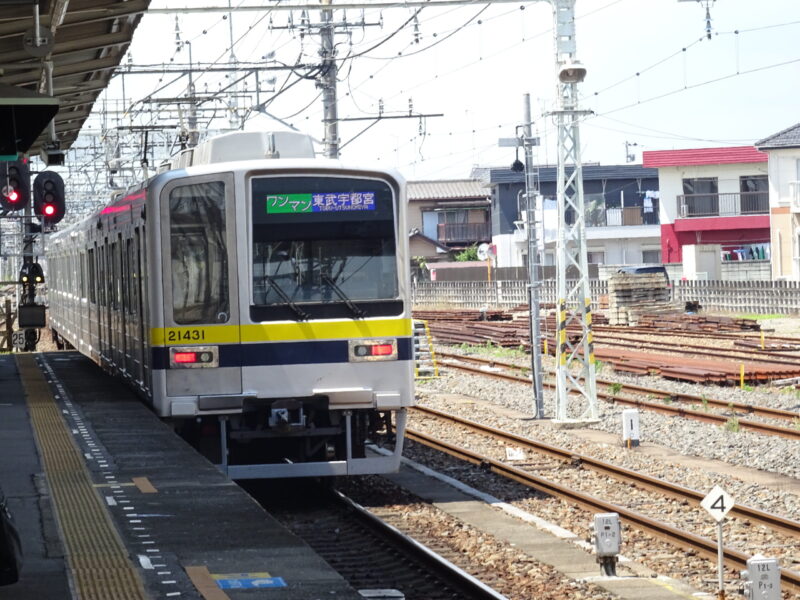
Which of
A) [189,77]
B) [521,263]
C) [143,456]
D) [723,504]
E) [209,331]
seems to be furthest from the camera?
[521,263]

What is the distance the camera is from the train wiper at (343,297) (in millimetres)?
10539

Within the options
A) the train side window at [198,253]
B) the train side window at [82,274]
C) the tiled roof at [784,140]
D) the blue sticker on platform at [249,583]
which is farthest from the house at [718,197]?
the blue sticker on platform at [249,583]

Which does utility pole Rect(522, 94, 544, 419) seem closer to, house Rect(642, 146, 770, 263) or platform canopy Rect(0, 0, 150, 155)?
platform canopy Rect(0, 0, 150, 155)

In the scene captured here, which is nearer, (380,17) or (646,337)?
(380,17)

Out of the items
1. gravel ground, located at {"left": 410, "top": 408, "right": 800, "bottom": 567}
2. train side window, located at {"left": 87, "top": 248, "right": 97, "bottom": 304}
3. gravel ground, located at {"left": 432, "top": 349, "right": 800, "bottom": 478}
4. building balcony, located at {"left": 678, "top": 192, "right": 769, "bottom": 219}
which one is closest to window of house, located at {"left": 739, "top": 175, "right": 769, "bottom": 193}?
building balcony, located at {"left": 678, "top": 192, "right": 769, "bottom": 219}

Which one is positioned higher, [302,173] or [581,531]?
[302,173]

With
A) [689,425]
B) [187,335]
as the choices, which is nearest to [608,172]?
[689,425]

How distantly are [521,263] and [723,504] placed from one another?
5003 centimetres

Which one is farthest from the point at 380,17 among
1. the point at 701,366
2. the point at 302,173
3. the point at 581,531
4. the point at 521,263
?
the point at 521,263

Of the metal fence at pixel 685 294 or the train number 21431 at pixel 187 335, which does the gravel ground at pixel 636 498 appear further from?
the metal fence at pixel 685 294

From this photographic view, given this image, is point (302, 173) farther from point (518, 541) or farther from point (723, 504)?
point (723, 504)

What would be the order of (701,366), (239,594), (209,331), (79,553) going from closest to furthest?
(239,594) → (79,553) → (209,331) → (701,366)

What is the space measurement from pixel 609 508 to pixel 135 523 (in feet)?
15.4

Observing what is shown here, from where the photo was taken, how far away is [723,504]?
27.3ft
